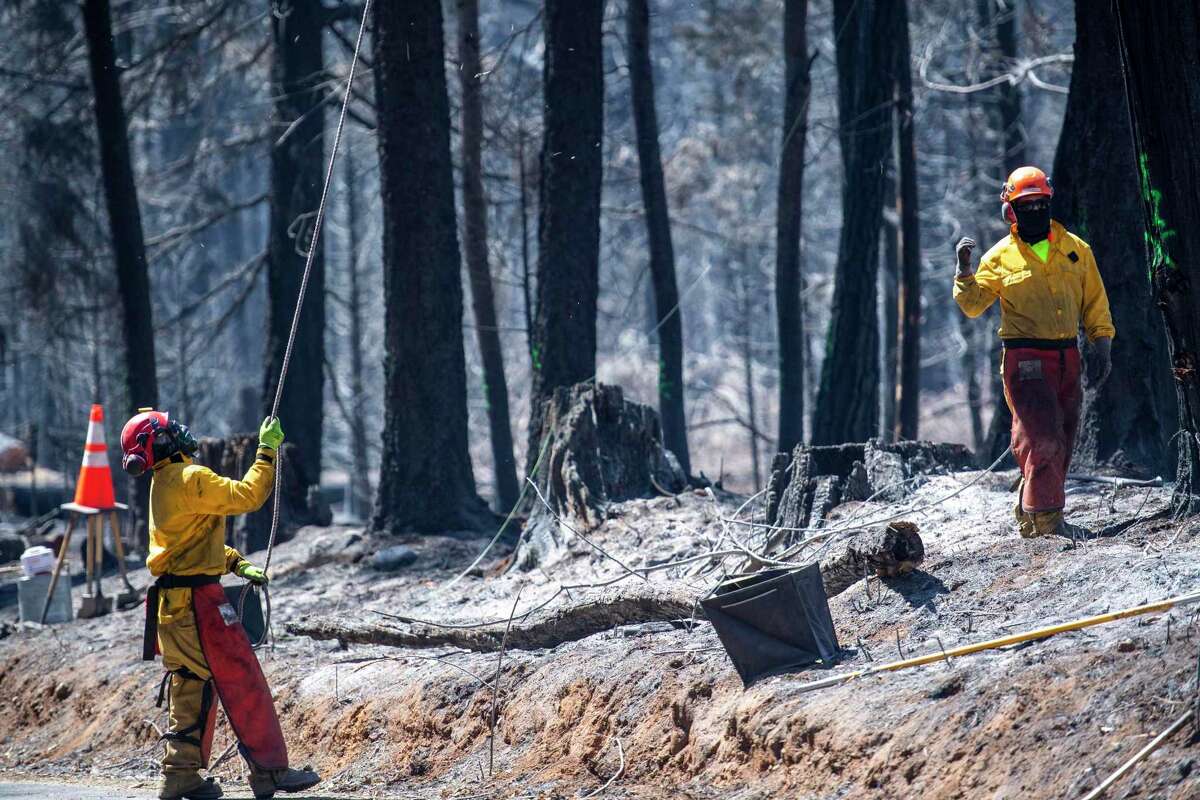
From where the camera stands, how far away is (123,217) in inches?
636

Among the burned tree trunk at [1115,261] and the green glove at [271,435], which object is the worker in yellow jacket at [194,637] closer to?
the green glove at [271,435]

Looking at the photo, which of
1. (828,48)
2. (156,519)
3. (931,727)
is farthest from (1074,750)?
(828,48)

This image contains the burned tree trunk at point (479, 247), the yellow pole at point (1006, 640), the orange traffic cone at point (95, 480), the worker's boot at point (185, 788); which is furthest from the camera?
the burned tree trunk at point (479, 247)

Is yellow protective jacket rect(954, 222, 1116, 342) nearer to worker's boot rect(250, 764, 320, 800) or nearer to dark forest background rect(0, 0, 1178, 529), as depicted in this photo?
dark forest background rect(0, 0, 1178, 529)

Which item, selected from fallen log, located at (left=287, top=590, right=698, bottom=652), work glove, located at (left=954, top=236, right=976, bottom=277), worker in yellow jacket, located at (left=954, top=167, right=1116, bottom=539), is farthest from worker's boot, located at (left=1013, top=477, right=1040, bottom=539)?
fallen log, located at (left=287, top=590, right=698, bottom=652)

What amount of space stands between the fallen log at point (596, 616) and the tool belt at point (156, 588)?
1.81 metres

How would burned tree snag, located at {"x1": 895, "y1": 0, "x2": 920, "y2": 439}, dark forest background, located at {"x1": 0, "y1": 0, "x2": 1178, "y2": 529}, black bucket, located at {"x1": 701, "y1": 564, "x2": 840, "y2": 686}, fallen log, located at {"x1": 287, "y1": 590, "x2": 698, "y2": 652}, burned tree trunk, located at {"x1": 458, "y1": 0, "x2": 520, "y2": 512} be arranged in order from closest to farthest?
black bucket, located at {"x1": 701, "y1": 564, "x2": 840, "y2": 686}, fallen log, located at {"x1": 287, "y1": 590, "x2": 698, "y2": 652}, dark forest background, located at {"x1": 0, "y1": 0, "x2": 1178, "y2": 529}, burned tree snag, located at {"x1": 895, "y1": 0, "x2": 920, "y2": 439}, burned tree trunk, located at {"x1": 458, "y1": 0, "x2": 520, "y2": 512}

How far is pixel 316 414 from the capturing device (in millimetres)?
16562

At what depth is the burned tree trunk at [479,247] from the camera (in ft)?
55.7

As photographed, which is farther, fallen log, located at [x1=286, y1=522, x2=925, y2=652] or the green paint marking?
the green paint marking

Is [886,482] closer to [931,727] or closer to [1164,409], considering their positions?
[1164,409]

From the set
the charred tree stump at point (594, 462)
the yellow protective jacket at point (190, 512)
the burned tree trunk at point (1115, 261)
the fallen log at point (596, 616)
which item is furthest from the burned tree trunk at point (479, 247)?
the yellow protective jacket at point (190, 512)

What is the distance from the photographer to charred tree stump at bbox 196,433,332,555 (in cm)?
1356

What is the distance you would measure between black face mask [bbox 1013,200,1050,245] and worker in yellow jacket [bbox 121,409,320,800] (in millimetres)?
3974
